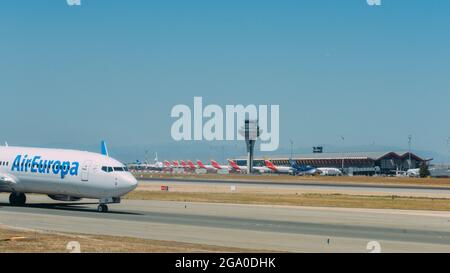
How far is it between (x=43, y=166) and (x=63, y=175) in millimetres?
1830

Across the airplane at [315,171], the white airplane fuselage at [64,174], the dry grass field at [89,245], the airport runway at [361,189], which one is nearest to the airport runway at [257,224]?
the white airplane fuselage at [64,174]

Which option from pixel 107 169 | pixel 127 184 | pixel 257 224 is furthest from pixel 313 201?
pixel 257 224

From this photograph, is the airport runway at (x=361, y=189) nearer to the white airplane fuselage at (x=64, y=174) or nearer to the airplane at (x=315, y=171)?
the white airplane fuselage at (x=64, y=174)

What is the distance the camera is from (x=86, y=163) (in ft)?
149

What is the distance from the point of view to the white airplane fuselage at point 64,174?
146 ft

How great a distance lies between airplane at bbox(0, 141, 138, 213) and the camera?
44.5 meters

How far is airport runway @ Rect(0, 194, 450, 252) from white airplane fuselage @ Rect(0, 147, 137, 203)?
1.31 meters

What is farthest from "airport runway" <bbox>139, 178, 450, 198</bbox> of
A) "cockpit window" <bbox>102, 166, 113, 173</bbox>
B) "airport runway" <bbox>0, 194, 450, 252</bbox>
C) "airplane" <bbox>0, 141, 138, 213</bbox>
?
"cockpit window" <bbox>102, 166, 113, 173</bbox>

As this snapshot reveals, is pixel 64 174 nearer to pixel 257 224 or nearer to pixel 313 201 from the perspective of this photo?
pixel 257 224

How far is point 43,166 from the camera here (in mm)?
46688

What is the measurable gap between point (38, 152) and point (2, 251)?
82.7 feet

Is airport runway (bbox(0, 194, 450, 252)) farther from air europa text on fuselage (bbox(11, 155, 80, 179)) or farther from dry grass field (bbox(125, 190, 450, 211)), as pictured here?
dry grass field (bbox(125, 190, 450, 211))
